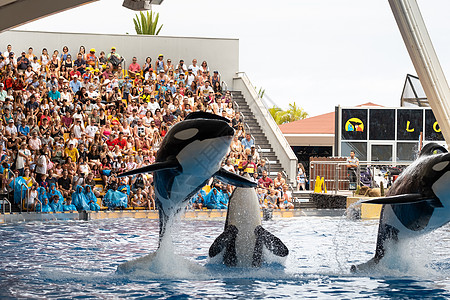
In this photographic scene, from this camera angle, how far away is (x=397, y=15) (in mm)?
17281

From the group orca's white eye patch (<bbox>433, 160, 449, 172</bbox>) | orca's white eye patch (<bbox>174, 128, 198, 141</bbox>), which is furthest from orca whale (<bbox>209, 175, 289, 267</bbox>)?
orca's white eye patch (<bbox>433, 160, 449, 172</bbox>)

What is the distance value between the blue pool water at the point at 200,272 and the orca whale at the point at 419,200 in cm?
27

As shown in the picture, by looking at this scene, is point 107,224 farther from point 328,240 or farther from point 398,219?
point 398,219

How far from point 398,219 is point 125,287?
2.70 m

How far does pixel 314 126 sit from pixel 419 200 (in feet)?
103

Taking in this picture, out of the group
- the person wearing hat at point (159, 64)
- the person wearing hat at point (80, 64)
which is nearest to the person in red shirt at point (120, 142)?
the person wearing hat at point (80, 64)

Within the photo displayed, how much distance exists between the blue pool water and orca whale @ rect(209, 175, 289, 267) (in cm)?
14

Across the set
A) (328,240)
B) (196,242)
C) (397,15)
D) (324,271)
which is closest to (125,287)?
(324,271)

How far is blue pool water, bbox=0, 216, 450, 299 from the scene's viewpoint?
6.30 metres

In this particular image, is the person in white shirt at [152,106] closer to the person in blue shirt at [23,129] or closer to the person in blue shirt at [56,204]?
the person in blue shirt at [23,129]

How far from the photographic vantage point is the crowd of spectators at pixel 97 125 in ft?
49.7

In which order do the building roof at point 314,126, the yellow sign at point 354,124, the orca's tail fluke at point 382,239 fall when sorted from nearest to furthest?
1. the orca's tail fluke at point 382,239
2. the yellow sign at point 354,124
3. the building roof at point 314,126

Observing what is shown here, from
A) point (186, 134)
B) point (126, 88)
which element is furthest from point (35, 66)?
point (186, 134)

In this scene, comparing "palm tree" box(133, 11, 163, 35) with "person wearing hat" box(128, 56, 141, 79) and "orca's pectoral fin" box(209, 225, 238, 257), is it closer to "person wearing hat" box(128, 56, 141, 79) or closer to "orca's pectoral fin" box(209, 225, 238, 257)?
"person wearing hat" box(128, 56, 141, 79)
